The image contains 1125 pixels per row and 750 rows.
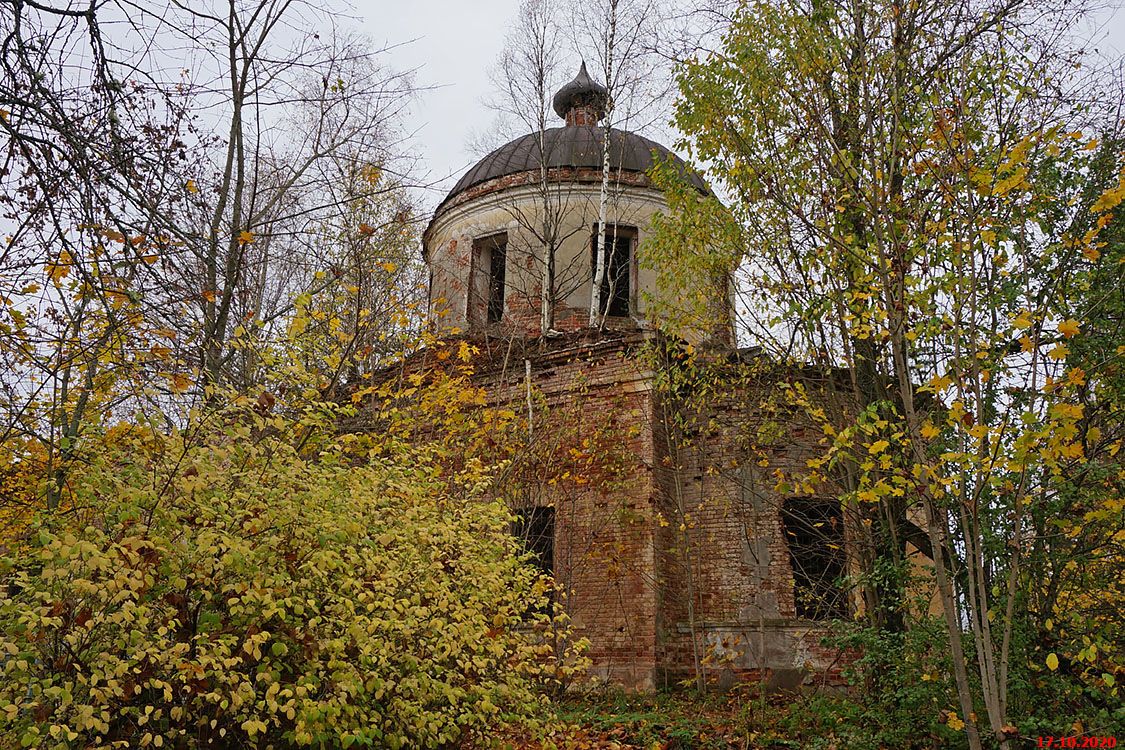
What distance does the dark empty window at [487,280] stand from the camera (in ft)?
48.4

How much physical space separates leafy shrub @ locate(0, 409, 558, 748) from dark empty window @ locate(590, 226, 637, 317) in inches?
369

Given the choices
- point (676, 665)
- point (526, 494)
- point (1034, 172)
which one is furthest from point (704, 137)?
point (676, 665)

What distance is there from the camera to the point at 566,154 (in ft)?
48.3

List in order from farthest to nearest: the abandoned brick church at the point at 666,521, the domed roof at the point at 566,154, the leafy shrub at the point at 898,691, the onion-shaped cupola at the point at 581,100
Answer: the onion-shaped cupola at the point at 581,100 → the domed roof at the point at 566,154 → the abandoned brick church at the point at 666,521 → the leafy shrub at the point at 898,691

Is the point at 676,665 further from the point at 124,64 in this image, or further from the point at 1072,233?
the point at 124,64

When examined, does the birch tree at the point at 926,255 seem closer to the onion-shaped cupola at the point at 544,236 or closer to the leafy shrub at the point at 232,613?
the leafy shrub at the point at 232,613

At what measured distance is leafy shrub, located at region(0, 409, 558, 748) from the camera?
3.61 meters

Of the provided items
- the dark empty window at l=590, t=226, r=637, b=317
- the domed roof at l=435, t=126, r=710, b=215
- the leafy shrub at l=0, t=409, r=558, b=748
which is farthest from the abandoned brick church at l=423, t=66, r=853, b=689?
the leafy shrub at l=0, t=409, r=558, b=748

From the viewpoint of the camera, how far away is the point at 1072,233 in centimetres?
555

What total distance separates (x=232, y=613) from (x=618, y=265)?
1150 cm

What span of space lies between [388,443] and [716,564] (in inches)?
218

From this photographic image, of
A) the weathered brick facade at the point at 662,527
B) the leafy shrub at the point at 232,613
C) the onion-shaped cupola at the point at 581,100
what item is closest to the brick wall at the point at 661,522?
the weathered brick facade at the point at 662,527

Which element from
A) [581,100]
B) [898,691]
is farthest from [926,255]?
[581,100]

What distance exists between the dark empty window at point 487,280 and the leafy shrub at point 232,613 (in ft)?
31.8
